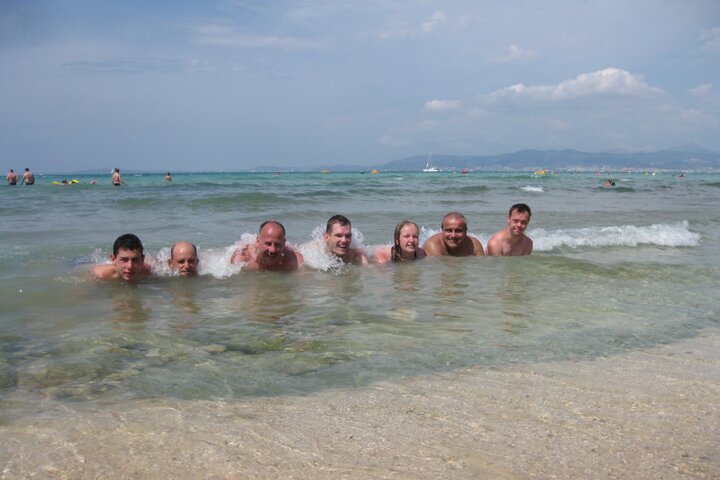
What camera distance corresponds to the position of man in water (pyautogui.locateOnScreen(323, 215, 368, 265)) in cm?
771

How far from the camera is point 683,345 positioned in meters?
4.05

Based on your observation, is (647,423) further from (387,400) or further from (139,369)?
(139,369)

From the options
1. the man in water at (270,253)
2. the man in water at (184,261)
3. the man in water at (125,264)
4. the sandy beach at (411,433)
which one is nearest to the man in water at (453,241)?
the man in water at (270,253)

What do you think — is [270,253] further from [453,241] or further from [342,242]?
[453,241]

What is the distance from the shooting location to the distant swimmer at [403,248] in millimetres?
8023

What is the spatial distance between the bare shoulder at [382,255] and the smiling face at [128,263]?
297 cm

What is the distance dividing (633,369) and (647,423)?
877 mm

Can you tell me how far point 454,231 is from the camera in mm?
8273

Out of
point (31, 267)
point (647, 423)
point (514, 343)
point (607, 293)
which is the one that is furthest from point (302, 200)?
point (647, 423)

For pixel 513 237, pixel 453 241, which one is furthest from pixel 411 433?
pixel 513 237

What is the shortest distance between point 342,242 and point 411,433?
5166 millimetres

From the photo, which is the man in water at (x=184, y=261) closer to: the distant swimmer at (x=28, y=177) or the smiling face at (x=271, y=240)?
the smiling face at (x=271, y=240)

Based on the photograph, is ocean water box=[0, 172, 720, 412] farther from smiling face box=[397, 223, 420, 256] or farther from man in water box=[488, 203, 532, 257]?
man in water box=[488, 203, 532, 257]

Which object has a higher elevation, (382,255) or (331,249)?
(331,249)
